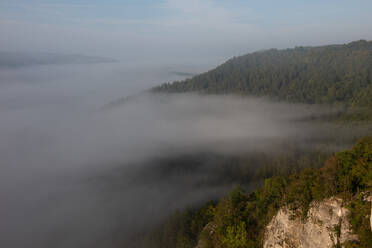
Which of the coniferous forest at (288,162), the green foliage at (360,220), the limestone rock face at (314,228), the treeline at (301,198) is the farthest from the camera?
the coniferous forest at (288,162)

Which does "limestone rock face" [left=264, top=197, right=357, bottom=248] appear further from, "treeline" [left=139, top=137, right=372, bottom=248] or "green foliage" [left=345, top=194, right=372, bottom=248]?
"treeline" [left=139, top=137, right=372, bottom=248]

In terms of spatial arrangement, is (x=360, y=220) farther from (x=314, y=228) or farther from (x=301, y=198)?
(x=301, y=198)

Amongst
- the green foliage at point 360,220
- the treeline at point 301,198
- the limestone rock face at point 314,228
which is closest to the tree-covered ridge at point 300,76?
the treeline at point 301,198

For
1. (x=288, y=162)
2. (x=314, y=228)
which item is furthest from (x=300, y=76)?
(x=314, y=228)

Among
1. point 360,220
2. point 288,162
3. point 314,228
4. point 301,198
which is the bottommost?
point 288,162

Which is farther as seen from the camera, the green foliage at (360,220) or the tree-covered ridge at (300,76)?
the tree-covered ridge at (300,76)

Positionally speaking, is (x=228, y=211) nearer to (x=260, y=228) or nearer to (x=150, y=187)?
(x=260, y=228)

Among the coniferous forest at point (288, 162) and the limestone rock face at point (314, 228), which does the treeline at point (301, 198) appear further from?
the limestone rock face at point (314, 228)
